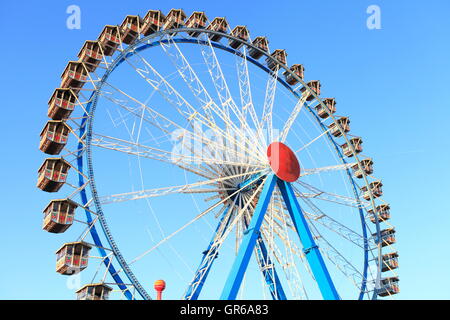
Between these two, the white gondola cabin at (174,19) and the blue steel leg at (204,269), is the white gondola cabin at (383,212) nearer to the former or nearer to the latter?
the blue steel leg at (204,269)

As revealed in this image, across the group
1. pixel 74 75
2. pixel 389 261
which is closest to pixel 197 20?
pixel 74 75

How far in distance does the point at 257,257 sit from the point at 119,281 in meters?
7.09

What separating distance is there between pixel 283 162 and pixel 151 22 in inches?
306

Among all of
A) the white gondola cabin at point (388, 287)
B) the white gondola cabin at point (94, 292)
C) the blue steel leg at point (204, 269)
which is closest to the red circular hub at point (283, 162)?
the blue steel leg at point (204, 269)

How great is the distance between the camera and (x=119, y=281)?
50.6ft

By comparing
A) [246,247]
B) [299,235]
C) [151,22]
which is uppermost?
[151,22]

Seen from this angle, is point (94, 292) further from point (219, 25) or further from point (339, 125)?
point (339, 125)

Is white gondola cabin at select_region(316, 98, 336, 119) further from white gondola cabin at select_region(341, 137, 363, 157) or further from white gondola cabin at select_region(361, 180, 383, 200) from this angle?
white gondola cabin at select_region(361, 180, 383, 200)

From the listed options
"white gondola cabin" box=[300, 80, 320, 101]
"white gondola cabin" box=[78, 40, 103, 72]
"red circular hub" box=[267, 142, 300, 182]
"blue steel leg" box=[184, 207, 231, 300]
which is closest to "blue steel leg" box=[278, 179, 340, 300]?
"red circular hub" box=[267, 142, 300, 182]

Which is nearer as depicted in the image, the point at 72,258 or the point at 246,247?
the point at 72,258

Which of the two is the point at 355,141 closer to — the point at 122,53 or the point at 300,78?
the point at 300,78

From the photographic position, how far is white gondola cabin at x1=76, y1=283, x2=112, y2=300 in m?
14.4

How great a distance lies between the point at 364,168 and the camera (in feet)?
88.5
